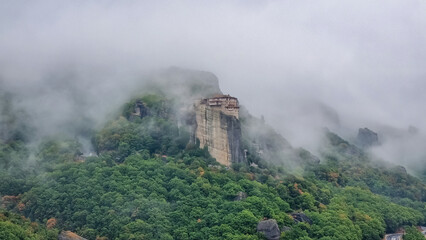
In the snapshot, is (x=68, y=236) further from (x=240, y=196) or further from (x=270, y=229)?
(x=270, y=229)

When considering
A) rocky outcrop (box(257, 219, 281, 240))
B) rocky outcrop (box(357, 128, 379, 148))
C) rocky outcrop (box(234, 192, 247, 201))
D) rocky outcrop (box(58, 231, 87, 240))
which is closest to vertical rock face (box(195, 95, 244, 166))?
rocky outcrop (box(234, 192, 247, 201))

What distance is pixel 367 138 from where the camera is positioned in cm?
17000

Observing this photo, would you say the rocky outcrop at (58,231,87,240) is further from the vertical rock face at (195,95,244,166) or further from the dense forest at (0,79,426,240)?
the vertical rock face at (195,95,244,166)

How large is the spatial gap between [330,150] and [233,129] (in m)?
51.4

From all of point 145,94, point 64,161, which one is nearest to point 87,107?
point 145,94

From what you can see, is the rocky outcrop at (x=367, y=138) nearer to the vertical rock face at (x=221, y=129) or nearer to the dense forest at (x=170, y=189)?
the dense forest at (x=170, y=189)

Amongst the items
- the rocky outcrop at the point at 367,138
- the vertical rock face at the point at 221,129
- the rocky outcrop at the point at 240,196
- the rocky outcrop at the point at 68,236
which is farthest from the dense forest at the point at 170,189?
the rocky outcrop at the point at 367,138

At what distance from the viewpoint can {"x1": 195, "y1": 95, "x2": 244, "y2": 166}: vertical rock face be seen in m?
110

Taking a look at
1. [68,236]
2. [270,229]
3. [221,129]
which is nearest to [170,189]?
[221,129]

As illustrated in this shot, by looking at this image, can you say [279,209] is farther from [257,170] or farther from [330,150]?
[330,150]

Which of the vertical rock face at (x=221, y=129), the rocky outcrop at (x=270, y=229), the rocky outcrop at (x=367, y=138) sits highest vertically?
the vertical rock face at (x=221, y=129)

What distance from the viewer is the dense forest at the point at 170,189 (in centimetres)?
8838

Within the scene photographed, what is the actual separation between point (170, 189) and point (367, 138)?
283 ft

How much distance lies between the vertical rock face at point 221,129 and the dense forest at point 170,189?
1897 mm
